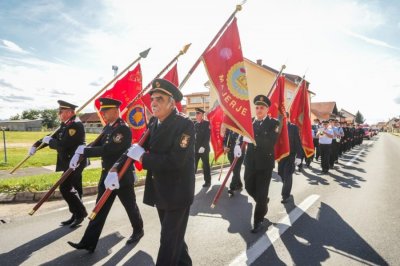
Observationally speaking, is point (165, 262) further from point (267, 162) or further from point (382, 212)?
point (382, 212)

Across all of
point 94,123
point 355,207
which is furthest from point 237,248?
point 94,123

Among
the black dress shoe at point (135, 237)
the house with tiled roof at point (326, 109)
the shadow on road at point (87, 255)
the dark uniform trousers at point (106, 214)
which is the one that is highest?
the house with tiled roof at point (326, 109)

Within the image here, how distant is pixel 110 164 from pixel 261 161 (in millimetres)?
2274

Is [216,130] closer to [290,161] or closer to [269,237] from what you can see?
[290,161]

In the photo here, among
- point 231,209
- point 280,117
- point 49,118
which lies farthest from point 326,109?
point 49,118

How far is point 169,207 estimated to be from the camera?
2691mm

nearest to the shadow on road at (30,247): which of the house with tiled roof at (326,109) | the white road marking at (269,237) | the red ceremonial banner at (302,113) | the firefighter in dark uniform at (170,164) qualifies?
the firefighter in dark uniform at (170,164)

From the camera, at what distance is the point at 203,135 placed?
26.8ft

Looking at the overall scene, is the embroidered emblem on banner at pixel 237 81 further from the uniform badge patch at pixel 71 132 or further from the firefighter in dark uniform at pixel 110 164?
the uniform badge patch at pixel 71 132

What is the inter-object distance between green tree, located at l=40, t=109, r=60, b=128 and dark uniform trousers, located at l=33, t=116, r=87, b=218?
9702cm

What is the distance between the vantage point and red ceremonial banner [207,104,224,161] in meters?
8.98

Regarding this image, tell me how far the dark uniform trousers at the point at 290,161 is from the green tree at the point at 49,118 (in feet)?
318

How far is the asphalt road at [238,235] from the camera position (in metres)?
3.62

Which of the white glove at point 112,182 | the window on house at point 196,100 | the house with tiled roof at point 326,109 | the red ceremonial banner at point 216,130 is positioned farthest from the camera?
the house with tiled roof at point 326,109
